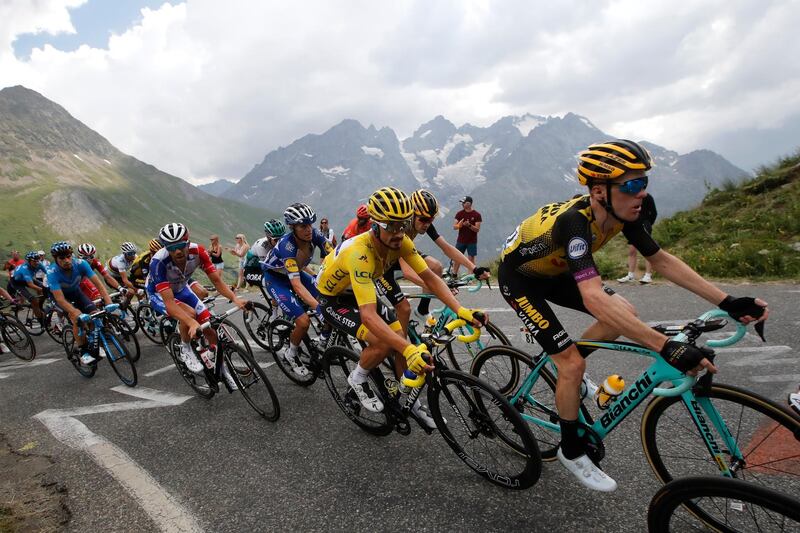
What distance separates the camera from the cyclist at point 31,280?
1120 cm

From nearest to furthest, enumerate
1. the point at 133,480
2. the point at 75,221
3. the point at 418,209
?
the point at 133,480 < the point at 418,209 < the point at 75,221

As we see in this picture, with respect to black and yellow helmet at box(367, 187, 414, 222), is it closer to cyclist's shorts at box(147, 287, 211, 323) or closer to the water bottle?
the water bottle

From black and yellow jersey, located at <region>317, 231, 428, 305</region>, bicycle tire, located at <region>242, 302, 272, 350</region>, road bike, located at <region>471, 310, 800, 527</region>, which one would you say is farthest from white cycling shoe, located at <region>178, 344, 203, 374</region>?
road bike, located at <region>471, 310, 800, 527</region>

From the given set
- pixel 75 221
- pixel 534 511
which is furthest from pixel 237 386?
pixel 75 221

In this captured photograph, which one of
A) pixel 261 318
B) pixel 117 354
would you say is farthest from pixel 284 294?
pixel 117 354

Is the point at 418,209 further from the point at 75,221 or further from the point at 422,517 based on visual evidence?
the point at 75,221

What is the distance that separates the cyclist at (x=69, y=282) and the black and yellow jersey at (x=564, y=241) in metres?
7.84

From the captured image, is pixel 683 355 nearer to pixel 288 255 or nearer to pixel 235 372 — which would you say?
pixel 235 372

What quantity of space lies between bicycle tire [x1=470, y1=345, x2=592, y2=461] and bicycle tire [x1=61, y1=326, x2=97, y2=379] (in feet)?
23.8

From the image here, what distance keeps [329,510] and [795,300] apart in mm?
8612

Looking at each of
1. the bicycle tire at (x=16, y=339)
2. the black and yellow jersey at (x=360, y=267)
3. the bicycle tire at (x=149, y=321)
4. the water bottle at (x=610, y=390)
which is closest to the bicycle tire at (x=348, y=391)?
the black and yellow jersey at (x=360, y=267)

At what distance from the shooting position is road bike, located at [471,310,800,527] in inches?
102

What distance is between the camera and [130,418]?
5.68 meters

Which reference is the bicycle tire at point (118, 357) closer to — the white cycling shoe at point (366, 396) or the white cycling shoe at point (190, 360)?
the white cycling shoe at point (190, 360)
